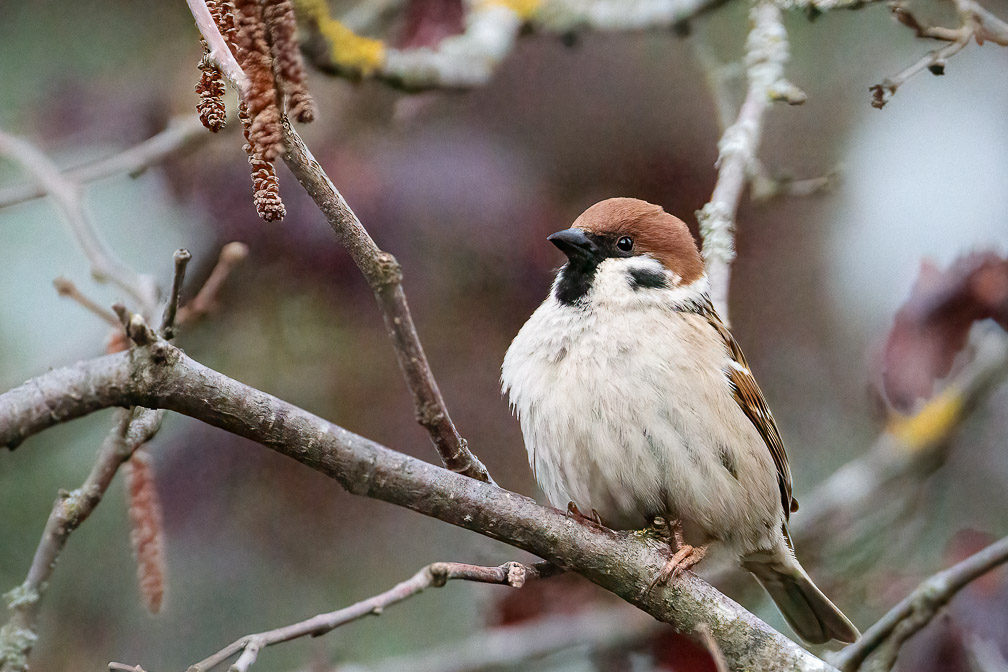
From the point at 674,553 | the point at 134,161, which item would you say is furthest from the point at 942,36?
the point at 134,161

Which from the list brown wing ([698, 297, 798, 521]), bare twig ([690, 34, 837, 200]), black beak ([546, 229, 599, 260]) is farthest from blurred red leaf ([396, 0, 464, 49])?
brown wing ([698, 297, 798, 521])

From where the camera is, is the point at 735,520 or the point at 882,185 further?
the point at 882,185

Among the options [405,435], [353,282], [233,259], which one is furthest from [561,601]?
[233,259]

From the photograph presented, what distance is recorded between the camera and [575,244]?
256 cm

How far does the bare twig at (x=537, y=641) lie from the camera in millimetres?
3221

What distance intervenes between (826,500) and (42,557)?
2887mm

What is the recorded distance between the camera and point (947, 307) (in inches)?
115

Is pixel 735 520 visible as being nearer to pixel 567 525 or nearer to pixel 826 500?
pixel 567 525

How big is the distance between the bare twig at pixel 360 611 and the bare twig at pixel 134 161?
4.60ft

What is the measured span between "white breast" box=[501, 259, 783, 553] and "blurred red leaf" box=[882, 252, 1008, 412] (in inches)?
26.6

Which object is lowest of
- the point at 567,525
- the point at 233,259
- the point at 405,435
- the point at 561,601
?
the point at 567,525

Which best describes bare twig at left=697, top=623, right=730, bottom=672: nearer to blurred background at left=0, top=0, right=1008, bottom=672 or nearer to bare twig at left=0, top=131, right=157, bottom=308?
blurred background at left=0, top=0, right=1008, bottom=672

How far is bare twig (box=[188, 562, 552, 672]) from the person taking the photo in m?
1.49

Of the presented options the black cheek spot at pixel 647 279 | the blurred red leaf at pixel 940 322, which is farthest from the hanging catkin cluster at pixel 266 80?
the blurred red leaf at pixel 940 322
